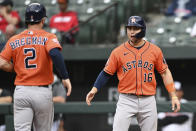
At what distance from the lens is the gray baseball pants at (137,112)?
471cm

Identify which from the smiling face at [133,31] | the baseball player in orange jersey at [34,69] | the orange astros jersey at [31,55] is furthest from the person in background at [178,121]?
the orange astros jersey at [31,55]

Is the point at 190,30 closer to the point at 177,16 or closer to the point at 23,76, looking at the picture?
the point at 177,16

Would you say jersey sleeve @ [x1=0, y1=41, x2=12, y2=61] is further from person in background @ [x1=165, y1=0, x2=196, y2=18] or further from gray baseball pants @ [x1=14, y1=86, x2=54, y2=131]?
person in background @ [x1=165, y1=0, x2=196, y2=18]

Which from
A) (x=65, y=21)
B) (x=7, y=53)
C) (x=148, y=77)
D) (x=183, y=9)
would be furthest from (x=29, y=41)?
(x=183, y=9)

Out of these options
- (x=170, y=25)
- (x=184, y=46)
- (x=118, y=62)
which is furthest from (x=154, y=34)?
(x=118, y=62)

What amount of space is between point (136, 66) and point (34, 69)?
1.07 metres

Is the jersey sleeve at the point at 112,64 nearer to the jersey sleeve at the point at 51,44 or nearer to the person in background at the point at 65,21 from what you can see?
the jersey sleeve at the point at 51,44

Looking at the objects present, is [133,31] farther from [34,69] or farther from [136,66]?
[34,69]

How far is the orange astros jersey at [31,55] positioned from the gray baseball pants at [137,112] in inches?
34.3

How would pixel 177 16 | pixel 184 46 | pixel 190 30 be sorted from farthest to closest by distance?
1. pixel 177 16
2. pixel 190 30
3. pixel 184 46

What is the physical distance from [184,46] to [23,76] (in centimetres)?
380

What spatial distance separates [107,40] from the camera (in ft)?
28.4

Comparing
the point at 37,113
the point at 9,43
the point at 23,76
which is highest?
the point at 9,43

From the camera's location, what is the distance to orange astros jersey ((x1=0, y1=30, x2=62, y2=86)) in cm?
483
